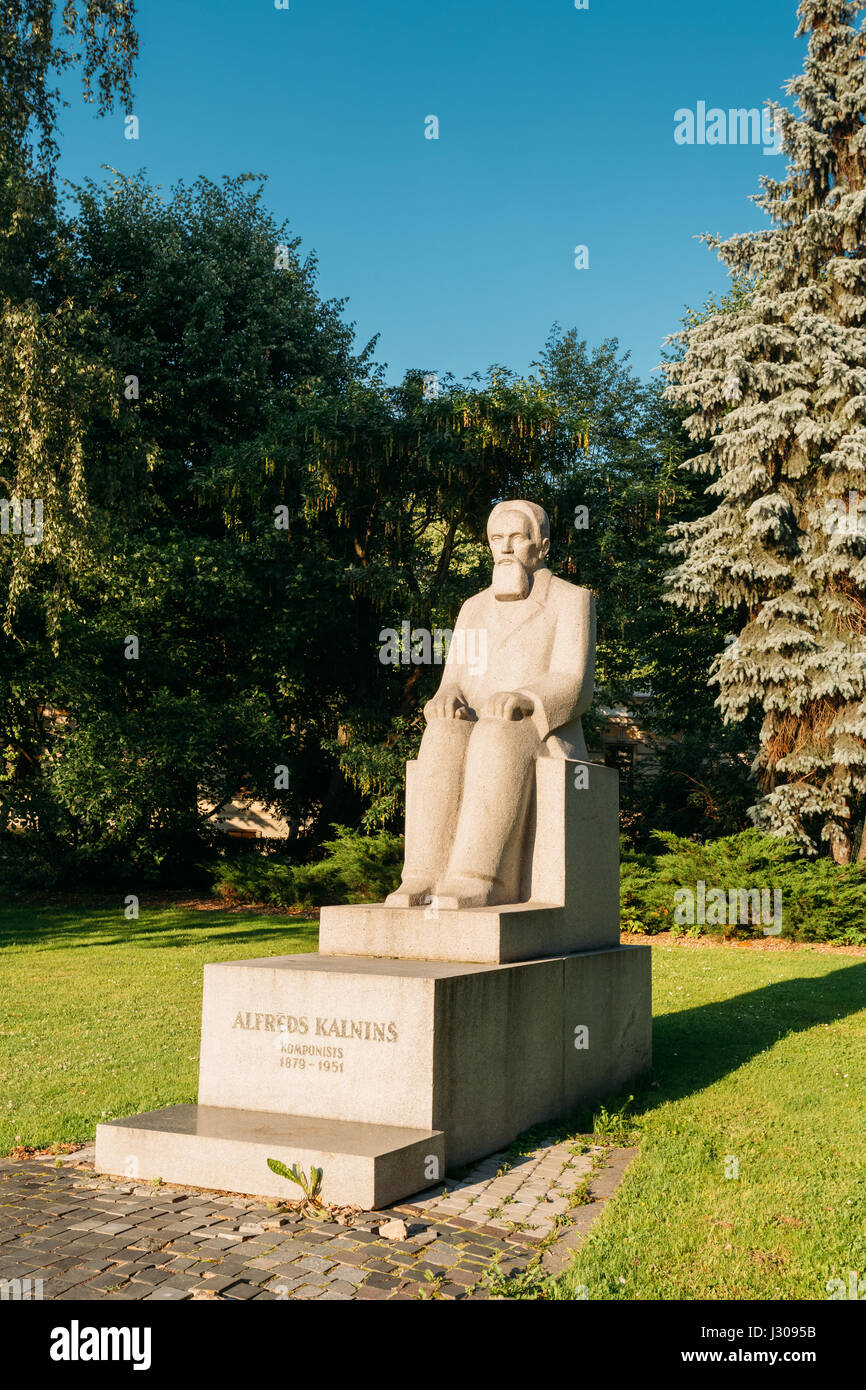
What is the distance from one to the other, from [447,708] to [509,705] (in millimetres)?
466

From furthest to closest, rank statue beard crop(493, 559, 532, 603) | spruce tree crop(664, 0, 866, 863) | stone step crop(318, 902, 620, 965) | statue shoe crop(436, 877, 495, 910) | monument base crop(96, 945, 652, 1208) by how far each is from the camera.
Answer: spruce tree crop(664, 0, 866, 863) → statue beard crop(493, 559, 532, 603) → statue shoe crop(436, 877, 495, 910) → stone step crop(318, 902, 620, 965) → monument base crop(96, 945, 652, 1208)

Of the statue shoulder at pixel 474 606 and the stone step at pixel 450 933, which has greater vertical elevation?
the statue shoulder at pixel 474 606

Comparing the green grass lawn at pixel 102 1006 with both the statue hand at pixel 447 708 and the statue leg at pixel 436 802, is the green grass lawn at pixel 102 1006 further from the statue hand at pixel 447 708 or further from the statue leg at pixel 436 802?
the statue hand at pixel 447 708

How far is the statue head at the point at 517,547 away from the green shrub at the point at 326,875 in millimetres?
9118

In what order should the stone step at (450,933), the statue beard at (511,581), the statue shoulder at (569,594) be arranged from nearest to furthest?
1. the stone step at (450,933)
2. the statue shoulder at (569,594)
3. the statue beard at (511,581)

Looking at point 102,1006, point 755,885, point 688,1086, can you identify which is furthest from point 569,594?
point 755,885

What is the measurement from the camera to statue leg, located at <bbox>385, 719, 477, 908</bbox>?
21.8ft

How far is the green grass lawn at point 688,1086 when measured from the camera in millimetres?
4090

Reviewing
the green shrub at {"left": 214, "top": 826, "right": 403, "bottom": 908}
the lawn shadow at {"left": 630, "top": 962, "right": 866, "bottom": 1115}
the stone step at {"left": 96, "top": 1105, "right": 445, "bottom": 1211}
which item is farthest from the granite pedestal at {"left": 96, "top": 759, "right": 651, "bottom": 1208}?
the green shrub at {"left": 214, "top": 826, "right": 403, "bottom": 908}

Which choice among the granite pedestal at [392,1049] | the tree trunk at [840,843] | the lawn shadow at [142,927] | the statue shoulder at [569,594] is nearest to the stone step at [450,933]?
the granite pedestal at [392,1049]

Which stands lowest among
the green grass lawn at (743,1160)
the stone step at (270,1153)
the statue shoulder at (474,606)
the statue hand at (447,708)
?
the green grass lawn at (743,1160)

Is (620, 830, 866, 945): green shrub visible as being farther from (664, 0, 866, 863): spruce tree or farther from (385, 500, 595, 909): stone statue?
(385, 500, 595, 909): stone statue

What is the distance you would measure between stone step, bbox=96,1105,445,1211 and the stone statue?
151cm

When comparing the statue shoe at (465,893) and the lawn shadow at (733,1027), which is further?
the lawn shadow at (733,1027)
